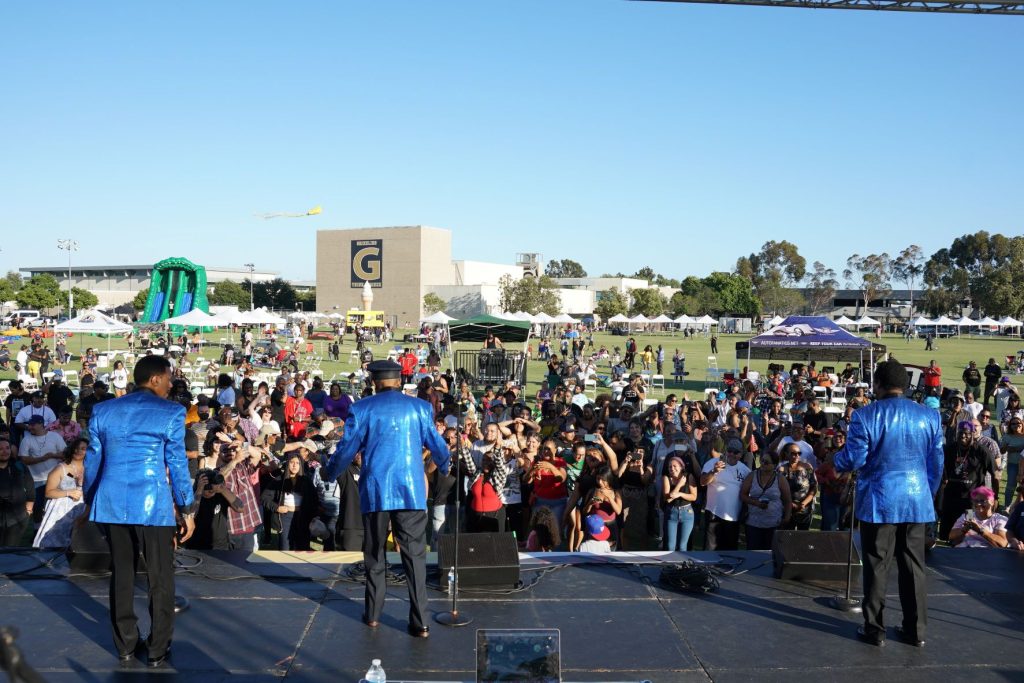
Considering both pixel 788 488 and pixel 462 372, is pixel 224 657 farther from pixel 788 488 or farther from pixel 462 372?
pixel 462 372

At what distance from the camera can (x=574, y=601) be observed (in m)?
5.34

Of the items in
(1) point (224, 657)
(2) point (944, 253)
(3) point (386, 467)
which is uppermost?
(2) point (944, 253)

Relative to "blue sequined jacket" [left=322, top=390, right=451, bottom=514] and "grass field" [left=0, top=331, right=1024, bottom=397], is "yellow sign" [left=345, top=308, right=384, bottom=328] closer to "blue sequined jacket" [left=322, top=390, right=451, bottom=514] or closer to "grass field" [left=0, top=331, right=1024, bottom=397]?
"grass field" [left=0, top=331, right=1024, bottom=397]

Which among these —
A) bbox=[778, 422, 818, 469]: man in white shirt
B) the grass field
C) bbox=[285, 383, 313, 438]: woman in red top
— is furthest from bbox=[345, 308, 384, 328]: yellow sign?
bbox=[778, 422, 818, 469]: man in white shirt

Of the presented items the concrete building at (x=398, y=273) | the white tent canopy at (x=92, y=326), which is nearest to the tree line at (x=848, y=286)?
the concrete building at (x=398, y=273)

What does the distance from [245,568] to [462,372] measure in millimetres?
15034

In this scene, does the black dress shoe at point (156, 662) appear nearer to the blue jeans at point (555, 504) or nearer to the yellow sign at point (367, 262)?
the blue jeans at point (555, 504)

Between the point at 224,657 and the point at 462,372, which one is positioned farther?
the point at 462,372

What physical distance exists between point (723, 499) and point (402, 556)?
401cm

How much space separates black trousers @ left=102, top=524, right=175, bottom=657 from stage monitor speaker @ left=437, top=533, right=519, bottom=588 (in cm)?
178

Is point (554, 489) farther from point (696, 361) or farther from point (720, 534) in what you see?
point (696, 361)

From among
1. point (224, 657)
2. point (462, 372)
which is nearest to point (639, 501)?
point (224, 657)

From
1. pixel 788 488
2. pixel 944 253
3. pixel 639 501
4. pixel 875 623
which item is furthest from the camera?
pixel 944 253

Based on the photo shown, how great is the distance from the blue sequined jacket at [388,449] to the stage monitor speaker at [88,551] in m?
1.95
